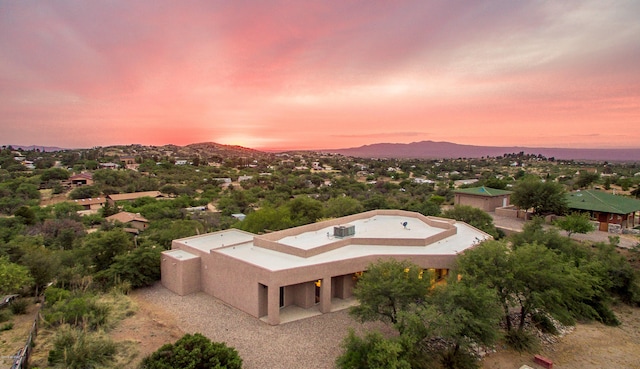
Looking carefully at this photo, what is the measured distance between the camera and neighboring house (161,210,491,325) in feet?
58.0

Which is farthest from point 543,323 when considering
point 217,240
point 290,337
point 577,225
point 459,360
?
point 217,240

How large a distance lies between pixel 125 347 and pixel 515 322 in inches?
739

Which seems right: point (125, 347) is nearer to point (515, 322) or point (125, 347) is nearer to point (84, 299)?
point (84, 299)

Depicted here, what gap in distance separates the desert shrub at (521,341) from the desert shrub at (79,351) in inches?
671

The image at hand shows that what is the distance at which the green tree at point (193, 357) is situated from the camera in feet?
40.5

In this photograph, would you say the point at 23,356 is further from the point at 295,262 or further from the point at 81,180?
the point at 81,180

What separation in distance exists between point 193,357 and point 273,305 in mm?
4936

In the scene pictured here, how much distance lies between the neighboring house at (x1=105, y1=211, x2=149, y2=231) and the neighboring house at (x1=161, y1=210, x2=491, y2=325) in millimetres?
19424

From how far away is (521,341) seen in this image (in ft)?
52.9

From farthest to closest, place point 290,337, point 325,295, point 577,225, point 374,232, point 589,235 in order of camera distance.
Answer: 1. point 589,235
2. point 577,225
3. point 374,232
4. point 325,295
5. point 290,337

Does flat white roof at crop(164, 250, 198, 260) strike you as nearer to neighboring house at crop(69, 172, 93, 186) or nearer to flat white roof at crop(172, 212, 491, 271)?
flat white roof at crop(172, 212, 491, 271)

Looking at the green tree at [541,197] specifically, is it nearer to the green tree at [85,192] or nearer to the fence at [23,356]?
the fence at [23,356]

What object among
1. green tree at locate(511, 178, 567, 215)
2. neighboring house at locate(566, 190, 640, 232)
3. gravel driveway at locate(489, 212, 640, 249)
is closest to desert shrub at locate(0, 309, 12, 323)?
gravel driveway at locate(489, 212, 640, 249)

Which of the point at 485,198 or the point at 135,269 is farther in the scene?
the point at 485,198
